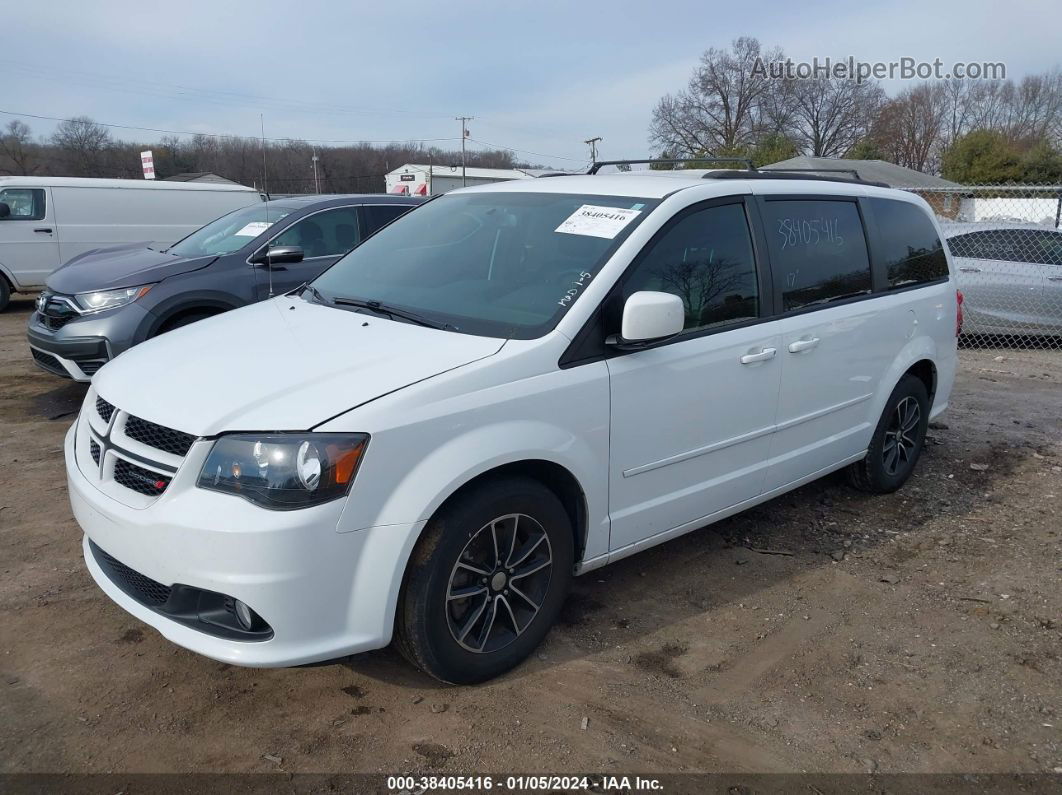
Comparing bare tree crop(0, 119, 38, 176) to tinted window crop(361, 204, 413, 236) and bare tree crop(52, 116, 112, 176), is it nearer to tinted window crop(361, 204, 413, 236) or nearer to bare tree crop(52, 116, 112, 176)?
bare tree crop(52, 116, 112, 176)

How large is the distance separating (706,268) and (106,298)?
15.4 feet

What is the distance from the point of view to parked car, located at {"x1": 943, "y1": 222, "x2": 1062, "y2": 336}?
9.98m

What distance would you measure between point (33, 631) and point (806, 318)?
3630 mm

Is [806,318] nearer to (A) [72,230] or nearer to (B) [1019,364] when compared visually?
(B) [1019,364]

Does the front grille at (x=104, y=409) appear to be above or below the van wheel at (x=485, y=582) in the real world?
above

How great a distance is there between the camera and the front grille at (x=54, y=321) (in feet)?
20.4

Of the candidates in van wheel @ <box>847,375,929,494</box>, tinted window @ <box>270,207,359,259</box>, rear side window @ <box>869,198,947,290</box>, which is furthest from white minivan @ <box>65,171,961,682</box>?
tinted window @ <box>270,207,359,259</box>

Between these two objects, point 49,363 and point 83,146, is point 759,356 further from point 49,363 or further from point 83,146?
point 83,146

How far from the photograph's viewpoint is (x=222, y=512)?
2488mm

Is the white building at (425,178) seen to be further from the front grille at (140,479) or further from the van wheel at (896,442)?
the front grille at (140,479)

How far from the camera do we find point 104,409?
3078 millimetres

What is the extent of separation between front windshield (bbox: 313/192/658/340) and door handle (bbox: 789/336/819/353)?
1019mm

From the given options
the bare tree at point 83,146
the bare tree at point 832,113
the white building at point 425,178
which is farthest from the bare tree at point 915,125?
the bare tree at point 83,146

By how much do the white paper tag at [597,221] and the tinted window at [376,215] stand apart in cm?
414
